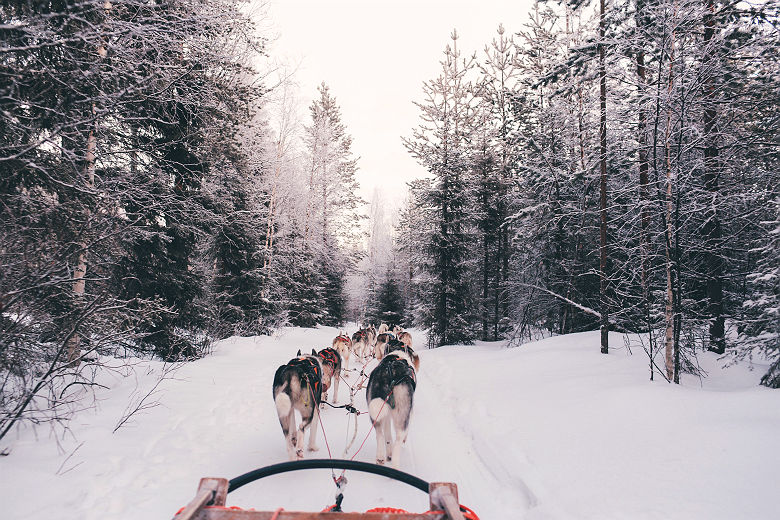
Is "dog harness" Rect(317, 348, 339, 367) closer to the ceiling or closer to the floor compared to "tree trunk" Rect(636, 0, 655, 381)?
closer to the floor

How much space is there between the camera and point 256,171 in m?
16.5

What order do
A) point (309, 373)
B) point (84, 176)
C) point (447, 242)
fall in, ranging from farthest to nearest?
1. point (447, 242)
2. point (84, 176)
3. point (309, 373)

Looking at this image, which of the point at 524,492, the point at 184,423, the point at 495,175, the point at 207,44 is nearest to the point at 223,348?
the point at 184,423

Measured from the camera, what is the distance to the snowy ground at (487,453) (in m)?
2.95

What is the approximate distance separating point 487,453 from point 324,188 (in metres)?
22.7

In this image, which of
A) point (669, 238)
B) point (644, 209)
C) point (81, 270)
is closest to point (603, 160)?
point (644, 209)

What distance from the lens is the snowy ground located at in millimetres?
2949

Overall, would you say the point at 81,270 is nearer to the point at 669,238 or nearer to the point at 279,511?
the point at 279,511

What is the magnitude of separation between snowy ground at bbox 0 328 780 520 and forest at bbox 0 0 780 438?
680mm

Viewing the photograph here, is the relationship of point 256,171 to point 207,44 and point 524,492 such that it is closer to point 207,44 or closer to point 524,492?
point 207,44

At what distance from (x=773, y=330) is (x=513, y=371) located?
455cm

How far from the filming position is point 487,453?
4352 millimetres

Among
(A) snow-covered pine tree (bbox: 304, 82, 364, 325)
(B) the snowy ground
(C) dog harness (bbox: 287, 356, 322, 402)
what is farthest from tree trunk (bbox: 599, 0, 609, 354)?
(A) snow-covered pine tree (bbox: 304, 82, 364, 325)

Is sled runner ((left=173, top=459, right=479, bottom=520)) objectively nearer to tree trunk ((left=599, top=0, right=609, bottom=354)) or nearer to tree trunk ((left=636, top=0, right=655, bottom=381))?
tree trunk ((left=636, top=0, right=655, bottom=381))
